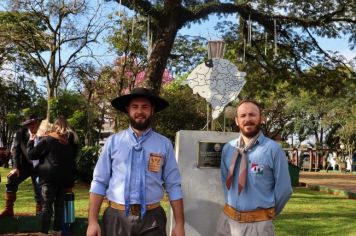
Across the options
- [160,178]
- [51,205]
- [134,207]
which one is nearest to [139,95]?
[160,178]

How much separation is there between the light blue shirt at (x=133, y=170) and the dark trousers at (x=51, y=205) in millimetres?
2960

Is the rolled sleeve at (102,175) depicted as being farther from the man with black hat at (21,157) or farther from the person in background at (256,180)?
the man with black hat at (21,157)

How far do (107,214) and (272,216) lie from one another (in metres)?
1.17

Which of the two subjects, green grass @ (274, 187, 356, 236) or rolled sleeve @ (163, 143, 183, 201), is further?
green grass @ (274, 187, 356, 236)

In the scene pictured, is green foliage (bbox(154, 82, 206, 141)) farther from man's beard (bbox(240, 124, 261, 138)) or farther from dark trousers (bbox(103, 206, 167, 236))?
dark trousers (bbox(103, 206, 167, 236))

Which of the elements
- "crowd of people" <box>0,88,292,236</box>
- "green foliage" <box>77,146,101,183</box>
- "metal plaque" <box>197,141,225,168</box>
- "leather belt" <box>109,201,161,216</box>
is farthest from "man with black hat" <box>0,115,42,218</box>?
"green foliage" <box>77,146,101,183</box>

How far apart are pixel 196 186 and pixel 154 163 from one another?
166 centimetres

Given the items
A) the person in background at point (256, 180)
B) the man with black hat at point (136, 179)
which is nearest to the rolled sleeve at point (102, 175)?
the man with black hat at point (136, 179)

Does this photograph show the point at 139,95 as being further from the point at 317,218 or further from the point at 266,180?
the point at 317,218

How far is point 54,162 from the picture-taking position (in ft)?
19.5

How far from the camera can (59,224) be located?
20.9ft

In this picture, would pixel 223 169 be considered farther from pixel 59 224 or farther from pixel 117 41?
pixel 117 41

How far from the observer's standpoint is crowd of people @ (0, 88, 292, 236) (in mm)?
3193

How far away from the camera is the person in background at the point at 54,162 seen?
5.96 meters
